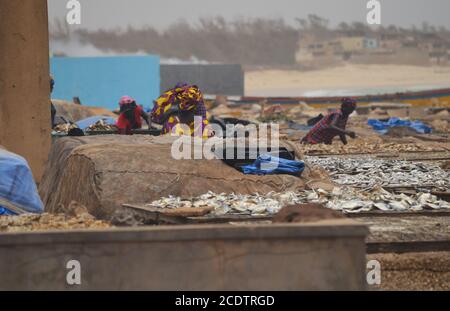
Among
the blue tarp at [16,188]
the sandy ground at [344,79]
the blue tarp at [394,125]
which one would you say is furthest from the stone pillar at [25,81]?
the sandy ground at [344,79]

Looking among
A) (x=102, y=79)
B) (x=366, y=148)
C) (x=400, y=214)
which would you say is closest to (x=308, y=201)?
(x=400, y=214)

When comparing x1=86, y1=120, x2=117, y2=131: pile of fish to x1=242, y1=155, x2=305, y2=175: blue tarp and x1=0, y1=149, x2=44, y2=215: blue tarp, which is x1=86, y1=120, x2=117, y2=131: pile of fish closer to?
x1=242, y1=155, x2=305, y2=175: blue tarp

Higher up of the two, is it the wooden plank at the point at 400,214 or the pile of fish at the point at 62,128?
the pile of fish at the point at 62,128

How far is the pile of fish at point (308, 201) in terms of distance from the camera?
320 inches

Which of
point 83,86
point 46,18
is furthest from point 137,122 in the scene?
point 83,86

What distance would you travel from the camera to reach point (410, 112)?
28.7 m

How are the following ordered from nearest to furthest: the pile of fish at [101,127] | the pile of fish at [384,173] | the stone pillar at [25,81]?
the pile of fish at [384,173] → the stone pillar at [25,81] → the pile of fish at [101,127]

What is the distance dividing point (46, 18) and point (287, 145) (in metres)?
3.34

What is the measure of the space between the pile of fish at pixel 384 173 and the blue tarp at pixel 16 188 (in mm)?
3568

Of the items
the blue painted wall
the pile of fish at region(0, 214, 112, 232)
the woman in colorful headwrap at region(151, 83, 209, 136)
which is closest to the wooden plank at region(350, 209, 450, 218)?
the pile of fish at region(0, 214, 112, 232)

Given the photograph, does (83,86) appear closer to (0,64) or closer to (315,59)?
(0,64)

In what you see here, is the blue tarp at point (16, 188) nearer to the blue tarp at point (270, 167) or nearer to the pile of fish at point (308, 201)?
the pile of fish at point (308, 201)

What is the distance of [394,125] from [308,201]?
47.5ft
